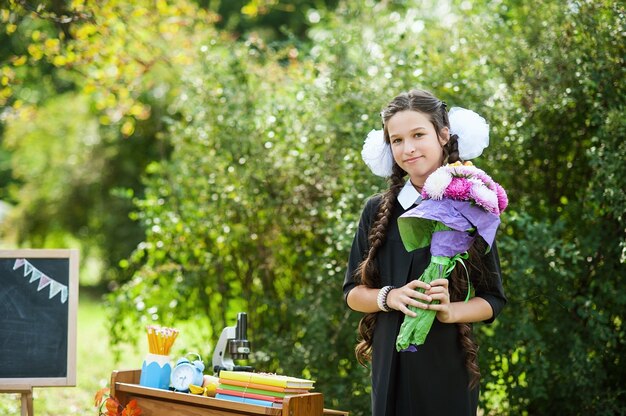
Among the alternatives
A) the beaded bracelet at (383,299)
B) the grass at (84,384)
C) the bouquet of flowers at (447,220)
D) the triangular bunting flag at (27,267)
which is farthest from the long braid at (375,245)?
the grass at (84,384)

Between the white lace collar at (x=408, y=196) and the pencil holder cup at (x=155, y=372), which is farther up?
the white lace collar at (x=408, y=196)

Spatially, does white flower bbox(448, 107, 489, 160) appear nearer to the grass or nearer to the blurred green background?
the blurred green background

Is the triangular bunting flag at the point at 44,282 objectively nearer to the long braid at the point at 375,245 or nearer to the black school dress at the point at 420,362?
the long braid at the point at 375,245

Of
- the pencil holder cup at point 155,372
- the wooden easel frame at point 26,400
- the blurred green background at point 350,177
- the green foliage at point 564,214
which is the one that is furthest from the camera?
the blurred green background at point 350,177

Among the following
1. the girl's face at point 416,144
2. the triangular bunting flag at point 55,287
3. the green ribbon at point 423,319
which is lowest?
the green ribbon at point 423,319

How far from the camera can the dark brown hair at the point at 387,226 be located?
2.72m

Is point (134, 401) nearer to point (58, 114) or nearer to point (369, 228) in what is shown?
point (369, 228)

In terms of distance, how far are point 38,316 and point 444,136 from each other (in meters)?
2.10

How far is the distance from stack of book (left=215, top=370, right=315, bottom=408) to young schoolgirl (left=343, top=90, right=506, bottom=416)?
27 cm

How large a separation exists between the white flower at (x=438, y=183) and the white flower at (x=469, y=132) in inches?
11.7

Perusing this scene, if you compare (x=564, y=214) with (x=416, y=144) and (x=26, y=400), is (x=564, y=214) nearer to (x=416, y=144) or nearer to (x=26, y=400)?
(x=416, y=144)

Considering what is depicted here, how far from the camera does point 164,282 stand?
568 centimetres

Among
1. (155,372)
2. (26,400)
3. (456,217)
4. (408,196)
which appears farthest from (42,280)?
(456,217)

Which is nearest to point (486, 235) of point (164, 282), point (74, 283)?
point (74, 283)
